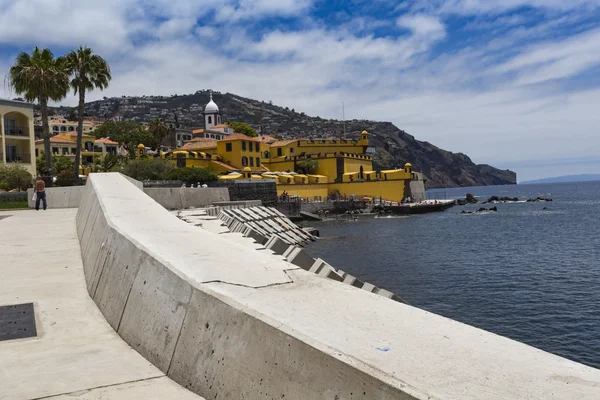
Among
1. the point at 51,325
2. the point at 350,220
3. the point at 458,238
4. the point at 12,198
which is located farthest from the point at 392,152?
the point at 51,325

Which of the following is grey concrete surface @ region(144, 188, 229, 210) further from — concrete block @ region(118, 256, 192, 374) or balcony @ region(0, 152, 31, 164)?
balcony @ region(0, 152, 31, 164)

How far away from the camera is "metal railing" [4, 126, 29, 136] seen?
42.6 m

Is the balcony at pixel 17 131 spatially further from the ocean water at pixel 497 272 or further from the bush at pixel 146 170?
the ocean water at pixel 497 272

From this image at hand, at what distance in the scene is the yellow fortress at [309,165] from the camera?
62000mm

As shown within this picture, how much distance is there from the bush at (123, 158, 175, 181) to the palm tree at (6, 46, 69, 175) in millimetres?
11405

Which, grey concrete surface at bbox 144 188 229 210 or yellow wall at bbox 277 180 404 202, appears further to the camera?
yellow wall at bbox 277 180 404 202

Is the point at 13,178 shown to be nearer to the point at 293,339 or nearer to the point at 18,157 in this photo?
the point at 18,157

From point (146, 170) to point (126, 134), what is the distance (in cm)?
4036

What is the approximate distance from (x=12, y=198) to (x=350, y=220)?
3522 cm

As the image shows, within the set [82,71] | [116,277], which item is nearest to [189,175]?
[82,71]

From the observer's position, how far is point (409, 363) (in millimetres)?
2762

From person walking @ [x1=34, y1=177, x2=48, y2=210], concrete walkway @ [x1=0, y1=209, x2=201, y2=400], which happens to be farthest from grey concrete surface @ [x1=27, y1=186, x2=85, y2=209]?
concrete walkway @ [x1=0, y1=209, x2=201, y2=400]

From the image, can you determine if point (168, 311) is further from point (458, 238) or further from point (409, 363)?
point (458, 238)

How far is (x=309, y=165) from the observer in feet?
228
